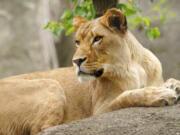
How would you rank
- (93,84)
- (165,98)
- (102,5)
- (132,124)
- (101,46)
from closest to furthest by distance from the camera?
(132,124) < (165,98) < (101,46) < (93,84) < (102,5)

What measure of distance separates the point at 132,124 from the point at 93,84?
1.36 m

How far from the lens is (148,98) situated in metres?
3.24

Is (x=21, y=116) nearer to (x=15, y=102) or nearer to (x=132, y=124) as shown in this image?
(x=15, y=102)

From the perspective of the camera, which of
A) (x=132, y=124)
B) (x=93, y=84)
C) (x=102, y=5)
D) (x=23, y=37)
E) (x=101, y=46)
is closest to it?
(x=132, y=124)

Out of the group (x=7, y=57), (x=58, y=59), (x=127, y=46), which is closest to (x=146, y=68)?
(x=127, y=46)

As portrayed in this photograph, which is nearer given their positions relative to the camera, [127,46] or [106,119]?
[106,119]

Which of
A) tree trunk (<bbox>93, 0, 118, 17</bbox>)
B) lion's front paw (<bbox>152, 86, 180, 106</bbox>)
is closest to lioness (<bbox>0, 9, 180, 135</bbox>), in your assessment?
lion's front paw (<bbox>152, 86, 180, 106</bbox>)

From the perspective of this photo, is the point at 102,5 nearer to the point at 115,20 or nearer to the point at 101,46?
the point at 115,20

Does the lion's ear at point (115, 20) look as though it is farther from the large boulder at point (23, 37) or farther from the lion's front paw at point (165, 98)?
the large boulder at point (23, 37)

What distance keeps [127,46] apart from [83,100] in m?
0.82

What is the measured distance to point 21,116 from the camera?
12.2ft

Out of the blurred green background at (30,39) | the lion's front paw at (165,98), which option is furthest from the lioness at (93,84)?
the blurred green background at (30,39)

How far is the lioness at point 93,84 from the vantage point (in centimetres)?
355

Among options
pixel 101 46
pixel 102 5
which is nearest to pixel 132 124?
pixel 101 46
